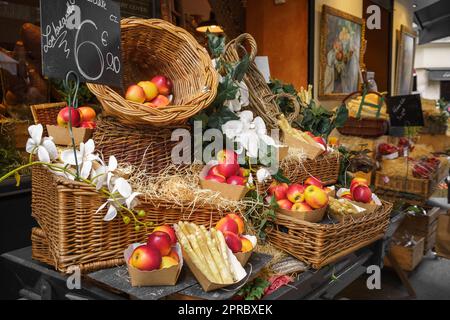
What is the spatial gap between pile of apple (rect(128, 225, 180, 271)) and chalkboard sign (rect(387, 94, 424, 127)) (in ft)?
8.84

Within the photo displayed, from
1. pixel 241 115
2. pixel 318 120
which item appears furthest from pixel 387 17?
pixel 241 115

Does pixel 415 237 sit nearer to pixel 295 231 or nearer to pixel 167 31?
pixel 295 231

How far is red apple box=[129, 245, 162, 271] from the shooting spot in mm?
1206

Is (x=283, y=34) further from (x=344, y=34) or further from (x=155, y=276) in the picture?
(x=155, y=276)

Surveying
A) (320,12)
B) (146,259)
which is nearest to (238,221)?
(146,259)

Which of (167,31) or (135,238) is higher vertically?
(167,31)

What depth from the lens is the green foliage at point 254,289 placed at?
130 cm

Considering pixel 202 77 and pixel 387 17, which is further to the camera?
pixel 387 17

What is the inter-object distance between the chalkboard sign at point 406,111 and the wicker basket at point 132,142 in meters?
2.46

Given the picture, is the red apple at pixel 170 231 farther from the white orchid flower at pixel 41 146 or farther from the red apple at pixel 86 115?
the red apple at pixel 86 115

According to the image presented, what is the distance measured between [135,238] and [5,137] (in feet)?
5.68

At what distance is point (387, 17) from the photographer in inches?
324

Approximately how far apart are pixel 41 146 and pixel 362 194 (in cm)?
132
